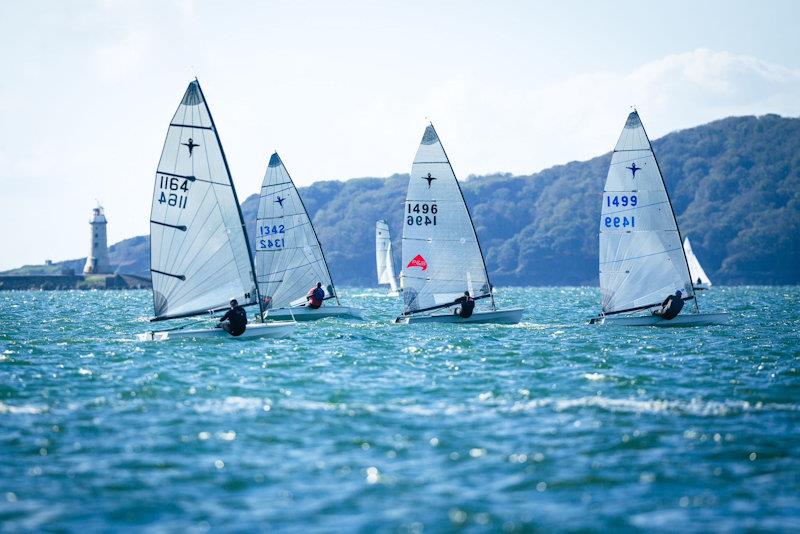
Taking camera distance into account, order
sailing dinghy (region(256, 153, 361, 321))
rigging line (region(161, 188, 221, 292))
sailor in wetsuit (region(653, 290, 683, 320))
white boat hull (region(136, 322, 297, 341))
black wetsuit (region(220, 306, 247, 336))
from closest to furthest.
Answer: rigging line (region(161, 188, 221, 292))
black wetsuit (region(220, 306, 247, 336))
white boat hull (region(136, 322, 297, 341))
sailor in wetsuit (region(653, 290, 683, 320))
sailing dinghy (region(256, 153, 361, 321))

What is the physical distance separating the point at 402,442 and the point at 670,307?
81.9 ft

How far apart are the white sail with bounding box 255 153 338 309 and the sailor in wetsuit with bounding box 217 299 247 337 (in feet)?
55.8

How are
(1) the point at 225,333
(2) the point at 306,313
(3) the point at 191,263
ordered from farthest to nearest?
(2) the point at 306,313 < (1) the point at 225,333 < (3) the point at 191,263

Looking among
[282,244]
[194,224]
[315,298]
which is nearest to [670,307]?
A: [315,298]

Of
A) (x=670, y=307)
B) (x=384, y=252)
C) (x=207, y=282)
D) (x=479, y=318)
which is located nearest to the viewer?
(x=207, y=282)

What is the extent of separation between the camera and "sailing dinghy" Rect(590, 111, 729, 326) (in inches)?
1580

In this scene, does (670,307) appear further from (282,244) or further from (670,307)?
(282,244)

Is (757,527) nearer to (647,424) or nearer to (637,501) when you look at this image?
(637,501)

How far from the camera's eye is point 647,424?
60.4 feet

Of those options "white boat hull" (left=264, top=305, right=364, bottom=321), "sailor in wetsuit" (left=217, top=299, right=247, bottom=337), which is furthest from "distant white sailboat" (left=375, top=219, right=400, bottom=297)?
"sailor in wetsuit" (left=217, top=299, right=247, bottom=337)

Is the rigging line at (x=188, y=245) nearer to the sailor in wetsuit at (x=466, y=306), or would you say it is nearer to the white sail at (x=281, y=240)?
the sailor in wetsuit at (x=466, y=306)

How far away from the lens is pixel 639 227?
40219 millimetres

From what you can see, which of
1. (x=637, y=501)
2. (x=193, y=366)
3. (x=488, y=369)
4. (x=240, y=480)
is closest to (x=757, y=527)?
(x=637, y=501)

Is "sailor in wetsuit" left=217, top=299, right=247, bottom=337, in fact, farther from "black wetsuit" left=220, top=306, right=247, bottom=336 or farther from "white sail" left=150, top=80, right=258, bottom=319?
"white sail" left=150, top=80, right=258, bottom=319
